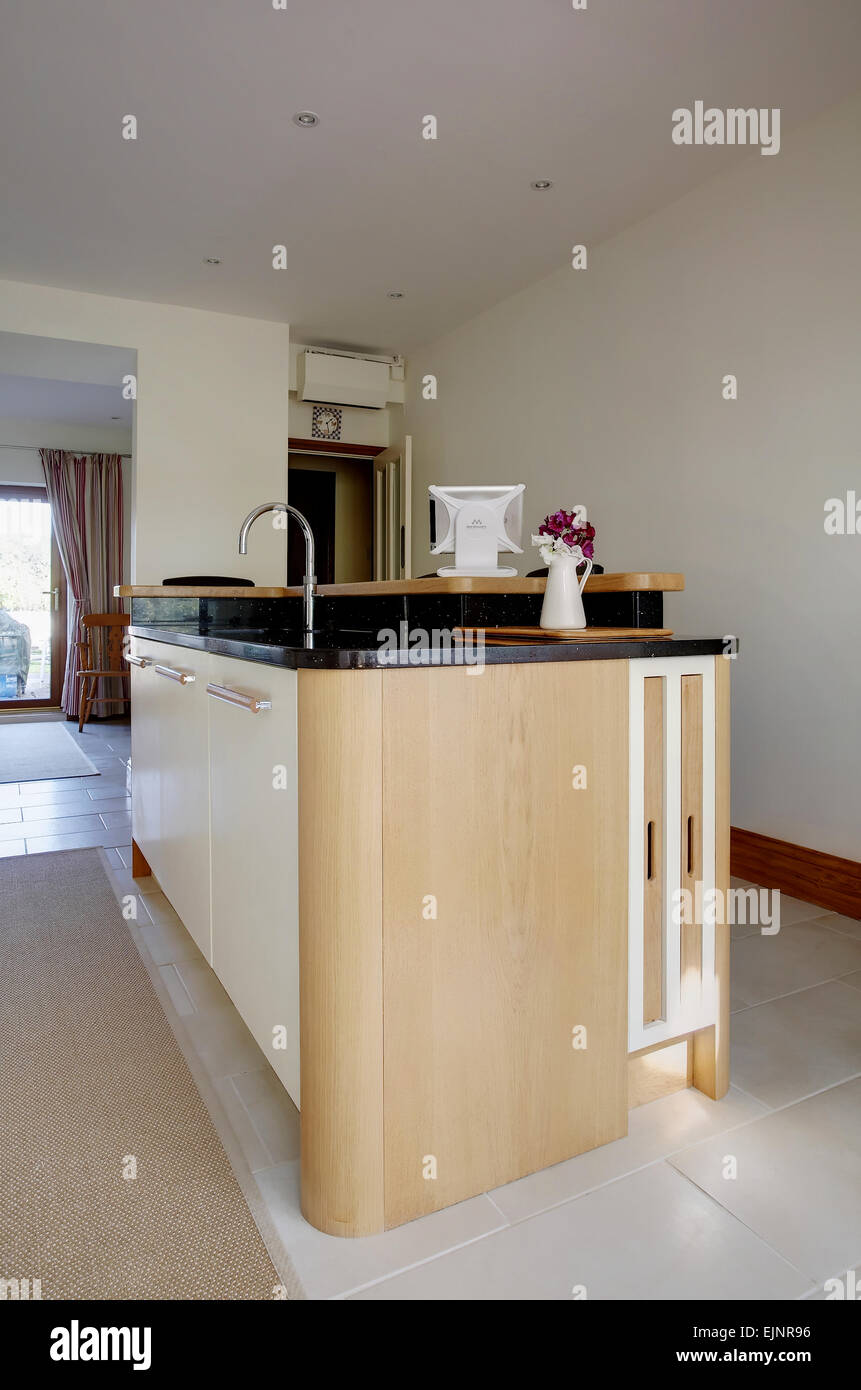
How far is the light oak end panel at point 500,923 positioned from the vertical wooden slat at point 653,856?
0.30ft

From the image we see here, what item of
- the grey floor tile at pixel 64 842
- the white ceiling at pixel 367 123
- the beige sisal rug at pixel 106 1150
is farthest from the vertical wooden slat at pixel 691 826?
the grey floor tile at pixel 64 842

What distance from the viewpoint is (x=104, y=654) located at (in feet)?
25.2

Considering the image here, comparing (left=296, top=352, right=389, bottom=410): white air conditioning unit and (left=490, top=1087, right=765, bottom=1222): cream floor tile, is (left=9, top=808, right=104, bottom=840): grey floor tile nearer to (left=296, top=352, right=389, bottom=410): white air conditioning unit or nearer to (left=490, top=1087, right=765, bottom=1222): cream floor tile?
(left=490, top=1087, right=765, bottom=1222): cream floor tile

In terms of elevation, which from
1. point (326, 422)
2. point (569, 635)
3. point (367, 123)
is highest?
point (367, 123)

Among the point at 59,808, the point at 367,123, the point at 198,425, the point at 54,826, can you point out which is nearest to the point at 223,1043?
the point at 54,826

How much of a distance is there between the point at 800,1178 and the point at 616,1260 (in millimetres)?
411

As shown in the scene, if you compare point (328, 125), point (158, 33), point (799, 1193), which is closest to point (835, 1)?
point (328, 125)

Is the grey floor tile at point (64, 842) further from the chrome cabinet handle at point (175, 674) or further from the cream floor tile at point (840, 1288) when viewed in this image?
the cream floor tile at point (840, 1288)

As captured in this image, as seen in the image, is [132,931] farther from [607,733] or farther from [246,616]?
[607,733]

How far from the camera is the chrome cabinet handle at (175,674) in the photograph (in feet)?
6.50

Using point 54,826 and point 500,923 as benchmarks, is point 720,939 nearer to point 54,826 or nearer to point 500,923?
point 500,923

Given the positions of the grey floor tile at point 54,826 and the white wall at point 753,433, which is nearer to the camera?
the white wall at point 753,433

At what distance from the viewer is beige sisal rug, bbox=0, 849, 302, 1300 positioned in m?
1.18

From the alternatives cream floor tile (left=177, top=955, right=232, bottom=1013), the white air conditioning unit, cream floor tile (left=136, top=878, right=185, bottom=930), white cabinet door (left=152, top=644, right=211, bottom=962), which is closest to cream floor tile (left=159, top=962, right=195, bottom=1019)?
cream floor tile (left=177, top=955, right=232, bottom=1013)
